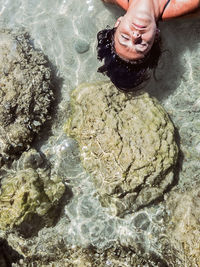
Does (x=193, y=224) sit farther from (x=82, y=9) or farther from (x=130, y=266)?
(x=82, y=9)

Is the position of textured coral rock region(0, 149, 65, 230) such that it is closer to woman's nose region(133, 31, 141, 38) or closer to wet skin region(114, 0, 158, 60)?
wet skin region(114, 0, 158, 60)

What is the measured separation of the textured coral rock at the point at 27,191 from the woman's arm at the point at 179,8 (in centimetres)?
335

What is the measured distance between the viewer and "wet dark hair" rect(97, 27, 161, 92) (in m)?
4.37

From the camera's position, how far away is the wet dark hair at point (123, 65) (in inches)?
172

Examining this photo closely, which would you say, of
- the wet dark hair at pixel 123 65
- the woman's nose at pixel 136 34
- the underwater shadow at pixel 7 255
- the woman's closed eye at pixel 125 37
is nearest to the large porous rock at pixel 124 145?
the wet dark hair at pixel 123 65

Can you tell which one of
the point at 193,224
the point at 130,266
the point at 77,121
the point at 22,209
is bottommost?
the point at 130,266

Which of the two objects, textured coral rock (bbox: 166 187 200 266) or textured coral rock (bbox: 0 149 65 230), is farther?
textured coral rock (bbox: 0 149 65 230)

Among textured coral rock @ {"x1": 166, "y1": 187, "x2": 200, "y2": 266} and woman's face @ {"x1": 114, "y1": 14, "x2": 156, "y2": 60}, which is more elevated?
woman's face @ {"x1": 114, "y1": 14, "x2": 156, "y2": 60}

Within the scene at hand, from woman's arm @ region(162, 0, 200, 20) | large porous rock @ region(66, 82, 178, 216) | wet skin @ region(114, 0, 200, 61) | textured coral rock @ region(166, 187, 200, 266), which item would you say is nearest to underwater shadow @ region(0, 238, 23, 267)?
large porous rock @ region(66, 82, 178, 216)

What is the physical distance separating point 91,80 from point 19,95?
1526mm

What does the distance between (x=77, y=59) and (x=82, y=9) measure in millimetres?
1129

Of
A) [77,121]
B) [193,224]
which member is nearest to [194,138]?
[193,224]

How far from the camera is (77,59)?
18.5 feet

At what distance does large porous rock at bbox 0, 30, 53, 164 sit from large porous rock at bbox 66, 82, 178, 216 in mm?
783
